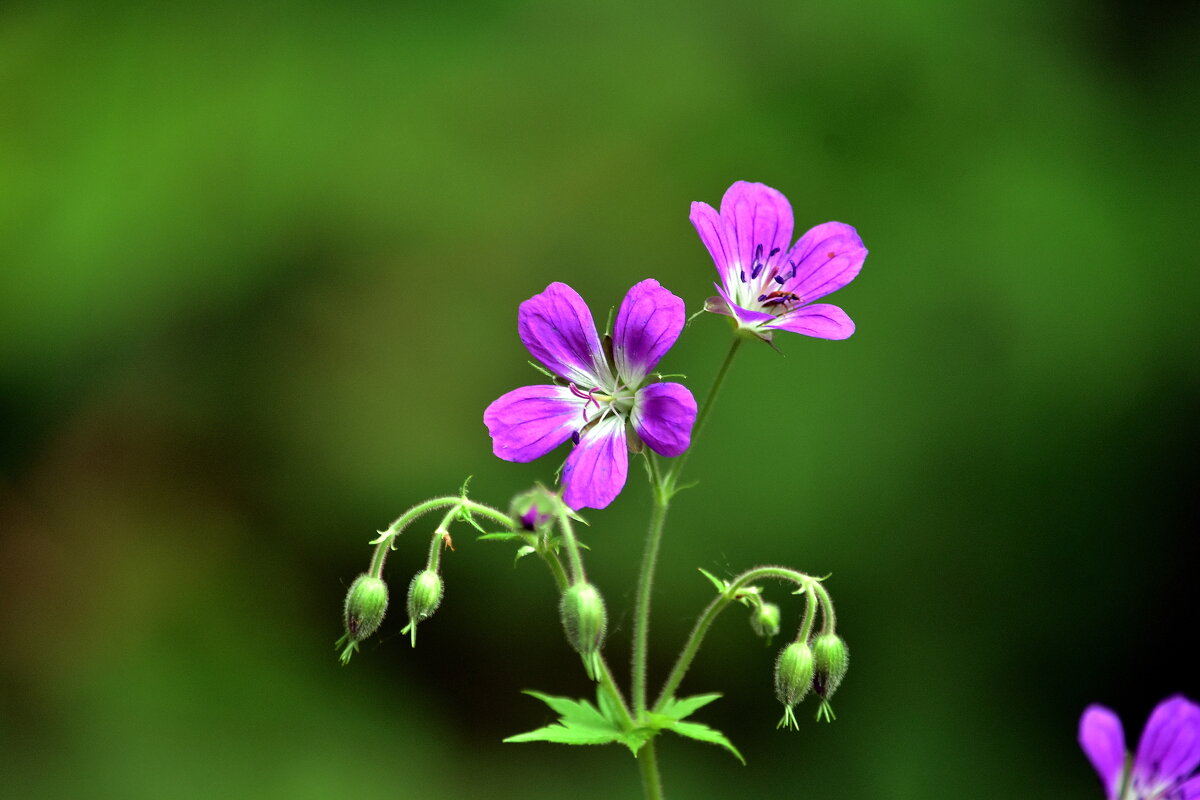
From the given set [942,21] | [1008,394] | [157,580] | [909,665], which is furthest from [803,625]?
[942,21]

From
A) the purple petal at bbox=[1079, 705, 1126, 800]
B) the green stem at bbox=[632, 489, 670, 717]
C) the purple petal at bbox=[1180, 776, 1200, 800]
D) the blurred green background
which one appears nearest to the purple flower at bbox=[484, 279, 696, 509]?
the green stem at bbox=[632, 489, 670, 717]

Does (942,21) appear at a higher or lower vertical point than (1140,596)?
higher

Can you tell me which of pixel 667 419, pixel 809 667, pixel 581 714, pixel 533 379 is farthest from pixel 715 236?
pixel 533 379

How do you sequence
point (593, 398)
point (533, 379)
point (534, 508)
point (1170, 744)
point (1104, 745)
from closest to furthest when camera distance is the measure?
point (1104, 745)
point (1170, 744)
point (534, 508)
point (593, 398)
point (533, 379)

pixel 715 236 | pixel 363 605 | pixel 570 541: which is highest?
pixel 715 236

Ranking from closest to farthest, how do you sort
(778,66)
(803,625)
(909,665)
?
1. (803,625)
2. (909,665)
3. (778,66)

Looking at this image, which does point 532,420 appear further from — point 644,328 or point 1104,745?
point 1104,745

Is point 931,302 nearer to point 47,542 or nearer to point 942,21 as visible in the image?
point 942,21
